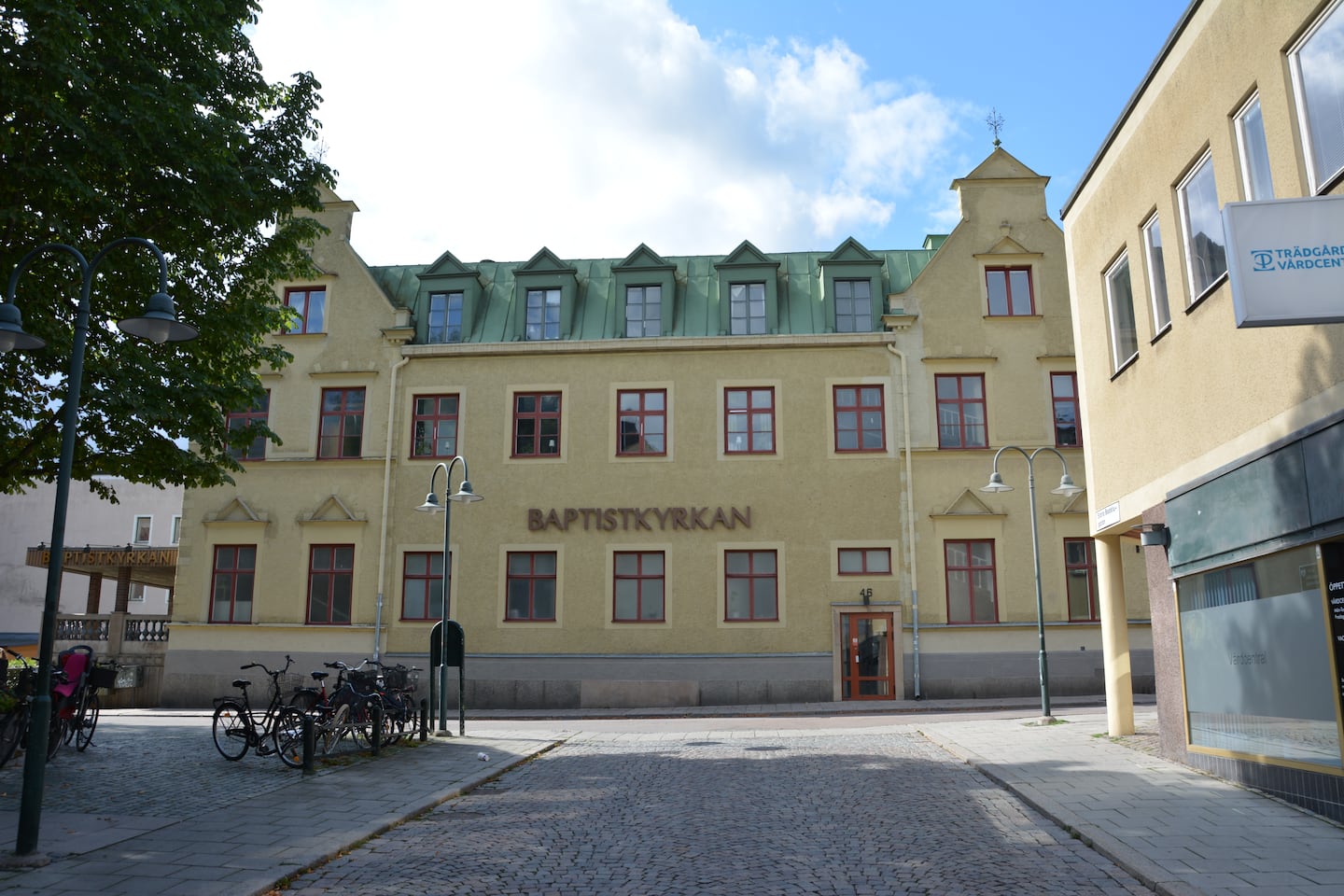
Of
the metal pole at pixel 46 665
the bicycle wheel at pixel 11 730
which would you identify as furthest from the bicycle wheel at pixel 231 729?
the metal pole at pixel 46 665

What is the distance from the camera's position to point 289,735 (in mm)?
13258

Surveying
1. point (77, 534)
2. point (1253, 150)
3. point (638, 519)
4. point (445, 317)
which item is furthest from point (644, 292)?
point (77, 534)

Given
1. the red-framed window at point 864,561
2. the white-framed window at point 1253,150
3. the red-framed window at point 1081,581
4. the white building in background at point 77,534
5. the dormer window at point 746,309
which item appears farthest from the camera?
the white building in background at point 77,534

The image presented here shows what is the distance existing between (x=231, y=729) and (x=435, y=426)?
15.5 m

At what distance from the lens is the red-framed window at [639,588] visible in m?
26.8

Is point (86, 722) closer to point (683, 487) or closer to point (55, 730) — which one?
point (55, 730)

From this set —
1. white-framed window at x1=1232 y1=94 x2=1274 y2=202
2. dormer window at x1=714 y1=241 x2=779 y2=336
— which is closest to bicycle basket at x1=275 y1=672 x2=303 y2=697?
white-framed window at x1=1232 y1=94 x2=1274 y2=202

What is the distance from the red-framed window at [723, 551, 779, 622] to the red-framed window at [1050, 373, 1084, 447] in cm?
806

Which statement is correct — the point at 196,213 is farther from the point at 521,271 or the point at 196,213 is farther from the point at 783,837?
the point at 521,271

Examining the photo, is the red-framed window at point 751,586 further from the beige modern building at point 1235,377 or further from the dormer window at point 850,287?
the beige modern building at point 1235,377

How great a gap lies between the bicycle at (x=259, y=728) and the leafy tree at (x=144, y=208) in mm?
3329

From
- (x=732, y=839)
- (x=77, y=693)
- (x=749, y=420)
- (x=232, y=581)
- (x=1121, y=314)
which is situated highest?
(x=749, y=420)

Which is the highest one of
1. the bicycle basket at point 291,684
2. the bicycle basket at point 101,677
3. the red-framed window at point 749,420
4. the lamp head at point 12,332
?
the red-framed window at point 749,420

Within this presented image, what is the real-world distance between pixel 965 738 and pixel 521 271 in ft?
61.6
